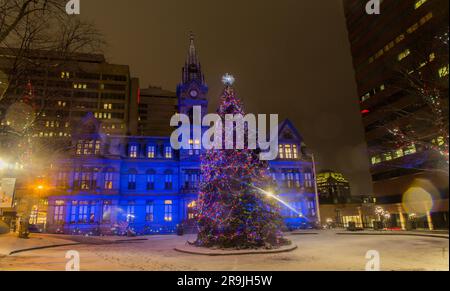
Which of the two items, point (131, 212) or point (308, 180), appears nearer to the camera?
point (131, 212)

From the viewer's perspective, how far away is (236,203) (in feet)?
62.2

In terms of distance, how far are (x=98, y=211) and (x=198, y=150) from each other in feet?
55.1

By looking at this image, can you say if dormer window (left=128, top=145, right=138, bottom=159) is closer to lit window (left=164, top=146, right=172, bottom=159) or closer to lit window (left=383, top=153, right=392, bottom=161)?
lit window (left=164, top=146, right=172, bottom=159)

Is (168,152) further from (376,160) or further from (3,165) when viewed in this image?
(376,160)

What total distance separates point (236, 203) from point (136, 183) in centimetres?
2941

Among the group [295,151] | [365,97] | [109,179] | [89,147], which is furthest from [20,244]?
[365,97]

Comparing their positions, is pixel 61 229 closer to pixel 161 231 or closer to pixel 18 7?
pixel 161 231

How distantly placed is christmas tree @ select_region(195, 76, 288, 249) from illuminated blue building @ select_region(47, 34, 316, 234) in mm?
24006

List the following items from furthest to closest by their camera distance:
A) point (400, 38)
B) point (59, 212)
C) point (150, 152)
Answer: point (400, 38) → point (150, 152) → point (59, 212)

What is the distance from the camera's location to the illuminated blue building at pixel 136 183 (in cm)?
4159

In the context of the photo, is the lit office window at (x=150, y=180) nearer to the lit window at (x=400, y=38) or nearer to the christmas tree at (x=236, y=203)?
the christmas tree at (x=236, y=203)

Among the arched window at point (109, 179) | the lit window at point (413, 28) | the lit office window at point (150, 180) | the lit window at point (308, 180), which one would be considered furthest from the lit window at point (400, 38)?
the arched window at point (109, 179)

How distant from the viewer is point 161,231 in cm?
4200
